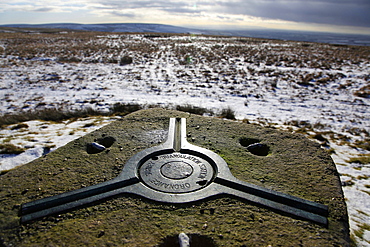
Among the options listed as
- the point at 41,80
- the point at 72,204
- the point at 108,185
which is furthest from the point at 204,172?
the point at 41,80

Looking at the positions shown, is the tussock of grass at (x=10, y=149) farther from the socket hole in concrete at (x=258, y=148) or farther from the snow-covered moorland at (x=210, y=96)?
the socket hole in concrete at (x=258, y=148)

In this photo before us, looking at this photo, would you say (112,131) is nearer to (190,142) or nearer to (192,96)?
(190,142)

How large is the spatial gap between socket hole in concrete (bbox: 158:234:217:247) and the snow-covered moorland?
172 centimetres

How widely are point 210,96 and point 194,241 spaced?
7.22m

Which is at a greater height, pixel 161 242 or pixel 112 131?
pixel 112 131

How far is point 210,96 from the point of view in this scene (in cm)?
895

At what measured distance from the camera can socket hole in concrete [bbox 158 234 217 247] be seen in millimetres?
→ 2047

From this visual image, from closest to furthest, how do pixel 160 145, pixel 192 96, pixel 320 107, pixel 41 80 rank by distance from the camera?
pixel 160 145 < pixel 320 107 < pixel 192 96 < pixel 41 80

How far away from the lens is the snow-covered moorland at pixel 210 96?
4.36 m

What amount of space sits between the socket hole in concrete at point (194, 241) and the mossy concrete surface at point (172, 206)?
24mm

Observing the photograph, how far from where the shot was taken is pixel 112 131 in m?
3.92

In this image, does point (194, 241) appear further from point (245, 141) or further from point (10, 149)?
point (10, 149)

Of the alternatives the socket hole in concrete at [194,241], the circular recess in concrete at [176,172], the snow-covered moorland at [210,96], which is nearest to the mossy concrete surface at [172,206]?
the socket hole in concrete at [194,241]

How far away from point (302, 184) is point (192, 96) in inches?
255
